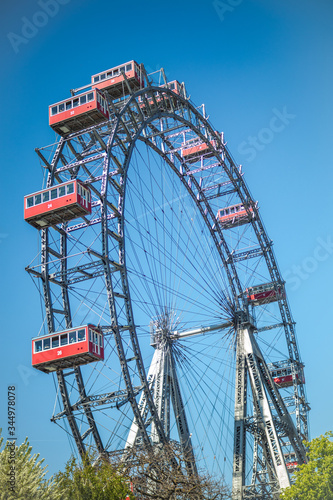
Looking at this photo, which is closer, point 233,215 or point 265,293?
point 233,215

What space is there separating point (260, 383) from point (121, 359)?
1417cm

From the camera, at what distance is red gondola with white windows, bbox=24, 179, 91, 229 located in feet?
123

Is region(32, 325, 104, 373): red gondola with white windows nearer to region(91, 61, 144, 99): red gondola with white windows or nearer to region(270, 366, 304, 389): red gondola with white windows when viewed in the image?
region(91, 61, 144, 99): red gondola with white windows

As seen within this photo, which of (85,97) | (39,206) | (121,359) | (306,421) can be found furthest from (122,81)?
(306,421)

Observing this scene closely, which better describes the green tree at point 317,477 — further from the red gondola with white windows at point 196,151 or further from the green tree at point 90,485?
the red gondola with white windows at point 196,151

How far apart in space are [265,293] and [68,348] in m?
29.0

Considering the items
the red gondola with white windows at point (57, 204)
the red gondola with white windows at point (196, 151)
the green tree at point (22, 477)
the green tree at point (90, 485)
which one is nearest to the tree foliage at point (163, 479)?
the green tree at point (90, 485)

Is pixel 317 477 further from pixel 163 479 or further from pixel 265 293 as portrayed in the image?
pixel 265 293

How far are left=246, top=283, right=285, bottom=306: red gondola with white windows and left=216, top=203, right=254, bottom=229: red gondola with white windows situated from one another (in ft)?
19.6

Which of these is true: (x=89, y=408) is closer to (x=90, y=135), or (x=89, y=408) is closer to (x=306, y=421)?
(x=90, y=135)

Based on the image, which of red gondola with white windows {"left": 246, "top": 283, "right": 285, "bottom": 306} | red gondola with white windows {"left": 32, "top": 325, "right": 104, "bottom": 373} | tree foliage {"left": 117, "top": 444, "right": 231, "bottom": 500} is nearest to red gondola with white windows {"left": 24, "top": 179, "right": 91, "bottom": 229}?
red gondola with white windows {"left": 32, "top": 325, "right": 104, "bottom": 373}

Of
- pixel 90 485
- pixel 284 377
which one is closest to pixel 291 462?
pixel 284 377

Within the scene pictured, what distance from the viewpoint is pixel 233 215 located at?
5891 centimetres

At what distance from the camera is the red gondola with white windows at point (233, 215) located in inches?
2322
